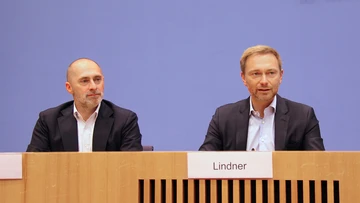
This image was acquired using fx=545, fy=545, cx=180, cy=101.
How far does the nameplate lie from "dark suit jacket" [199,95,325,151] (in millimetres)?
772

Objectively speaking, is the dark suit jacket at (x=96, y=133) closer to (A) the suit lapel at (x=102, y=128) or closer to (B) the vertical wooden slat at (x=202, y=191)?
(A) the suit lapel at (x=102, y=128)

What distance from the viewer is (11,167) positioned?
1442 millimetres

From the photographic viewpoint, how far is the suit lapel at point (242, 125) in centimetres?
201

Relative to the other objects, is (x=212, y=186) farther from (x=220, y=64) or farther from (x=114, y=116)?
(x=220, y=64)

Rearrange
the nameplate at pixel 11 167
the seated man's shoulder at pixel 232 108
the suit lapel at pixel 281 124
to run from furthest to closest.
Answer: the seated man's shoulder at pixel 232 108
the suit lapel at pixel 281 124
the nameplate at pixel 11 167

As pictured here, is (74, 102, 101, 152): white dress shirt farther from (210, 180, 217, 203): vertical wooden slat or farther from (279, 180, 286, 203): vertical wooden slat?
(279, 180, 286, 203): vertical wooden slat

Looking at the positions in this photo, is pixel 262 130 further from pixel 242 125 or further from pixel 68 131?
pixel 68 131

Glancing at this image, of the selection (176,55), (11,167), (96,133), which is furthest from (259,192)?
(176,55)

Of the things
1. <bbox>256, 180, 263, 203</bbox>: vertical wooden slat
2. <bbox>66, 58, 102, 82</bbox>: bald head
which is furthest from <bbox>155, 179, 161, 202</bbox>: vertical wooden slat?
<bbox>66, 58, 102, 82</bbox>: bald head

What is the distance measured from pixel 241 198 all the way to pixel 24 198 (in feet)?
1.87

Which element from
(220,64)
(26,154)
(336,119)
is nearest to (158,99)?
(220,64)

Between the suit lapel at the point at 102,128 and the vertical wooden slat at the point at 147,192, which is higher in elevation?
the suit lapel at the point at 102,128

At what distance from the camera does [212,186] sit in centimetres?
137

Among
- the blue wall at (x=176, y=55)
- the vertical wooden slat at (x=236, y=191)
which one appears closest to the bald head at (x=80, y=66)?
the blue wall at (x=176, y=55)
